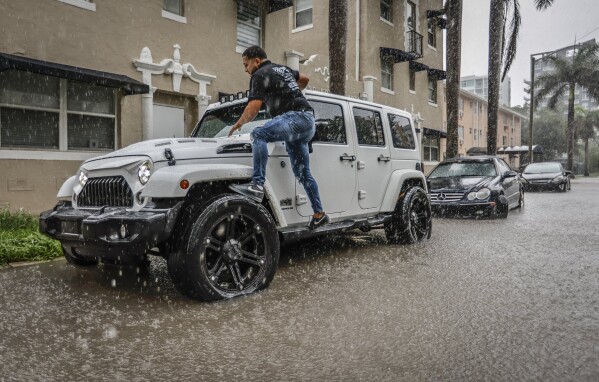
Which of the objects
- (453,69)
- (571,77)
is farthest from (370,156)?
(571,77)

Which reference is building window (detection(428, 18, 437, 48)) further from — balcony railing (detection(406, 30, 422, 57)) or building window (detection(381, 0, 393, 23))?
building window (detection(381, 0, 393, 23))

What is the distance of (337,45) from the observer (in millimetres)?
10375

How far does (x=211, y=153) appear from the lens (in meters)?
4.25

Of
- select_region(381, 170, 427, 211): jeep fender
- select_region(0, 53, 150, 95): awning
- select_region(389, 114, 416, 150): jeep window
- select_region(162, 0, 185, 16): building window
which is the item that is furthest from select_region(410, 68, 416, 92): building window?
select_region(381, 170, 427, 211): jeep fender

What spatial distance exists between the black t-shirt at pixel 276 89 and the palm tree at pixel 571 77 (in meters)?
47.0

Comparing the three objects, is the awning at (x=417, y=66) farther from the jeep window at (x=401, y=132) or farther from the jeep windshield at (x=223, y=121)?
the jeep windshield at (x=223, y=121)

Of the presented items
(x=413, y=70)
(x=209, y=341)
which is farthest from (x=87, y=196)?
(x=413, y=70)

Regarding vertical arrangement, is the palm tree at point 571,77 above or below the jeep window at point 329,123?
above

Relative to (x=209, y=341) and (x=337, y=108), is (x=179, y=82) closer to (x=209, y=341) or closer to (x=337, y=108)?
(x=337, y=108)

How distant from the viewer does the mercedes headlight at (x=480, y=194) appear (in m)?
10.5

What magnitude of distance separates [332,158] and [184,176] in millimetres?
2185

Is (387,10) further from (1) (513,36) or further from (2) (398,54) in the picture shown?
(1) (513,36)

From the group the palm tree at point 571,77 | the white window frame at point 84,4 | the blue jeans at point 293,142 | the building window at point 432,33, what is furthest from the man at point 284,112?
the palm tree at point 571,77

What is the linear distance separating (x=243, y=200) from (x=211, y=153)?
1.83ft
